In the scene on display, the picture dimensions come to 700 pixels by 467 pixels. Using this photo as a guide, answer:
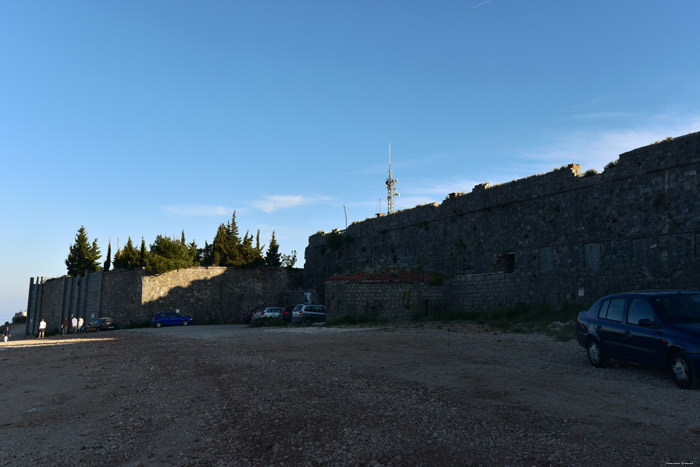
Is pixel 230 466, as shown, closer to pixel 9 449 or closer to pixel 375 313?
pixel 9 449

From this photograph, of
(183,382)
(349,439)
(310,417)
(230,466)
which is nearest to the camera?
(230,466)

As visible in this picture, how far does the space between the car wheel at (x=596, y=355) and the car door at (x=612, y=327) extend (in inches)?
5.2

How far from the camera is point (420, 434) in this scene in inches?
229

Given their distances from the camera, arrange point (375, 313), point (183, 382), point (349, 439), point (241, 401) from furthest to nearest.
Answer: point (375, 313), point (183, 382), point (241, 401), point (349, 439)

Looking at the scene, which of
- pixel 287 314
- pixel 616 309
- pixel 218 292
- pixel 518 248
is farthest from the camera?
pixel 218 292

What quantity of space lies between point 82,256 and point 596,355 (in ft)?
219

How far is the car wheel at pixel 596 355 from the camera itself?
1009 cm

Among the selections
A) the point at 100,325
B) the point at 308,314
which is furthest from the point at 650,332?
the point at 100,325

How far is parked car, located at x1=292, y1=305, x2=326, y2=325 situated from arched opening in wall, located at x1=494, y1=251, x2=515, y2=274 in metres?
11.3

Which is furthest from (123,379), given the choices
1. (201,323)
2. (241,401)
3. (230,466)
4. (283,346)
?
(201,323)

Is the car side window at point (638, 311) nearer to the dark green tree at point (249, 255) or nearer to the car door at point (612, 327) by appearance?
the car door at point (612, 327)

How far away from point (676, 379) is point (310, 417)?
19.3 feet

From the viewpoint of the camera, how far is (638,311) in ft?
31.0

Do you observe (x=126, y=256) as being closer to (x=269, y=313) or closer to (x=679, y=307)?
(x=269, y=313)
